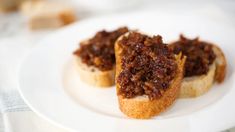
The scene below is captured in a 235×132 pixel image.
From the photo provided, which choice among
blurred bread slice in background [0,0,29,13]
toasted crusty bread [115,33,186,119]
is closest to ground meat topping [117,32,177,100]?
toasted crusty bread [115,33,186,119]

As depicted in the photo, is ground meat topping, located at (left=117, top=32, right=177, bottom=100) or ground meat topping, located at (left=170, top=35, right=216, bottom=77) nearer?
ground meat topping, located at (left=117, top=32, right=177, bottom=100)

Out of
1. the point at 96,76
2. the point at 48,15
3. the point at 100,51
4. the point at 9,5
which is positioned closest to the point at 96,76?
the point at 96,76

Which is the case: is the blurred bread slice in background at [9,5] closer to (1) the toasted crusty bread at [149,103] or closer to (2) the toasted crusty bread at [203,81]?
(1) the toasted crusty bread at [149,103]

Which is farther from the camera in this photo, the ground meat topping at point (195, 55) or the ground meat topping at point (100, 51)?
the ground meat topping at point (100, 51)

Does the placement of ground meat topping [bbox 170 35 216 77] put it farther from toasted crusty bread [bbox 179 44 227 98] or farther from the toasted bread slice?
the toasted bread slice

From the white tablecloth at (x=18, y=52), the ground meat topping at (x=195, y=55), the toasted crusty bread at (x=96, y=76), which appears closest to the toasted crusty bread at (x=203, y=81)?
the ground meat topping at (x=195, y=55)

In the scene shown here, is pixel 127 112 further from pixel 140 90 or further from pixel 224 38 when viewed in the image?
pixel 224 38

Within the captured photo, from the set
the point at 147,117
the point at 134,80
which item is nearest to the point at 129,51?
the point at 134,80
